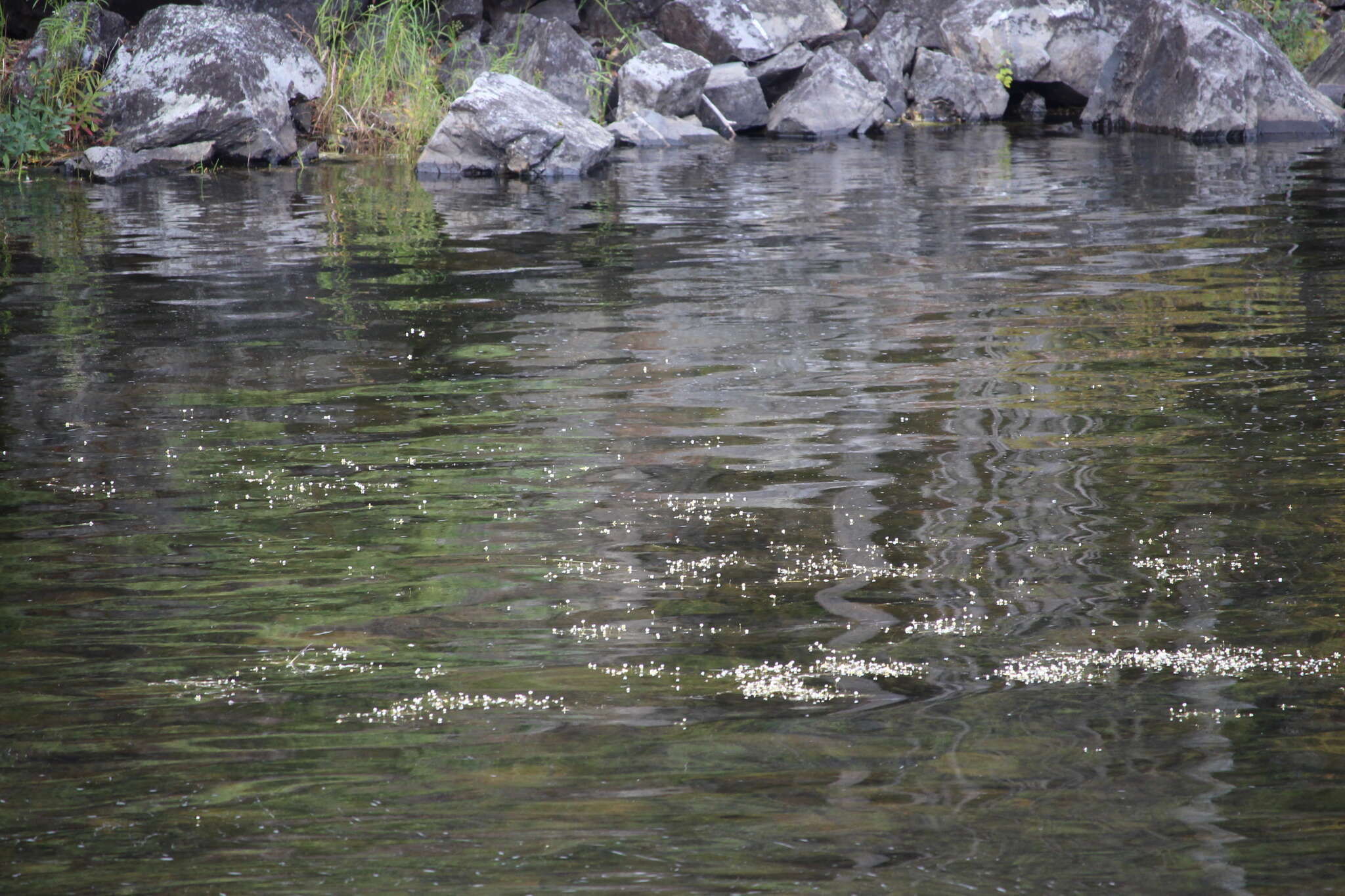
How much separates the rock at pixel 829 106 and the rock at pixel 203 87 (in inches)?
223

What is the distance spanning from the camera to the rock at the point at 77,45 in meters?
13.1

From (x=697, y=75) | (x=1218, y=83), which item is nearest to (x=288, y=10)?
(x=697, y=75)

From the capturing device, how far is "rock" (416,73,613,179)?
12039 millimetres

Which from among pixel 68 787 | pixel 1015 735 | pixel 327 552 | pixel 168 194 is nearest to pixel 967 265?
pixel 327 552

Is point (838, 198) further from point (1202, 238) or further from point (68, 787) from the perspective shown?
point (68, 787)

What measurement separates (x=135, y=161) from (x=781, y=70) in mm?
7718

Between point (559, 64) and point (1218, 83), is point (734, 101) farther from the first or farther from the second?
point (1218, 83)

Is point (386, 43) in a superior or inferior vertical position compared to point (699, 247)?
superior

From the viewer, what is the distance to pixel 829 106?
52.3 feet

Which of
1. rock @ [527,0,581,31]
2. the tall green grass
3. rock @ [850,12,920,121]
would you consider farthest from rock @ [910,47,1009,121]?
the tall green grass

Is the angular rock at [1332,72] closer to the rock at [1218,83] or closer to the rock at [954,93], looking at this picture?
the rock at [1218,83]

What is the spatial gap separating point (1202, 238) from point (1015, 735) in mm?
6160

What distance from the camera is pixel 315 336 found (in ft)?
18.5

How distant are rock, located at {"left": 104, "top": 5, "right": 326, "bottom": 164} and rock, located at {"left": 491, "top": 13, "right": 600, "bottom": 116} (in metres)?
2.69
